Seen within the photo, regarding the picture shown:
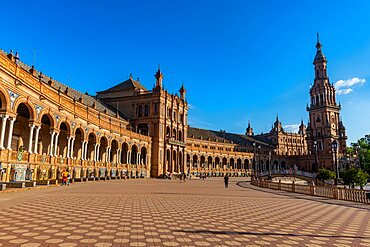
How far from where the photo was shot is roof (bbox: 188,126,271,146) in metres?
90.5

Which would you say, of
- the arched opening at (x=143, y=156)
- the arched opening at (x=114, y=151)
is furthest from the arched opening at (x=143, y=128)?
the arched opening at (x=114, y=151)

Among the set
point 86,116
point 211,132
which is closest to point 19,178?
point 86,116

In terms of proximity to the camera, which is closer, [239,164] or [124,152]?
[124,152]

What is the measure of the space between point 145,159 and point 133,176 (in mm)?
7887

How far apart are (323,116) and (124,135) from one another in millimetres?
85801

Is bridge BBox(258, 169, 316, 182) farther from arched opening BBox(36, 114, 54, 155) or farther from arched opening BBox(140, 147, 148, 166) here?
arched opening BBox(36, 114, 54, 155)

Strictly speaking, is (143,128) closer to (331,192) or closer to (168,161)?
(168,161)

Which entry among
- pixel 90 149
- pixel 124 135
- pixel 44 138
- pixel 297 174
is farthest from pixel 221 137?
pixel 44 138

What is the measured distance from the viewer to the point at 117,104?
63.8 metres

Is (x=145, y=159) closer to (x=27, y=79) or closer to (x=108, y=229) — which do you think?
(x=27, y=79)

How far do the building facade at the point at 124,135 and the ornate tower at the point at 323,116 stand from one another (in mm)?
384

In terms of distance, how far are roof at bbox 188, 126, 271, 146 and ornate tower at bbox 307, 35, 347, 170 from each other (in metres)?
20.4

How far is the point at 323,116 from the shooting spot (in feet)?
335

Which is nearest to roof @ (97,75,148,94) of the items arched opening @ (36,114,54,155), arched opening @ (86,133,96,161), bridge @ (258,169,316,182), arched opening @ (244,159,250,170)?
arched opening @ (86,133,96,161)
